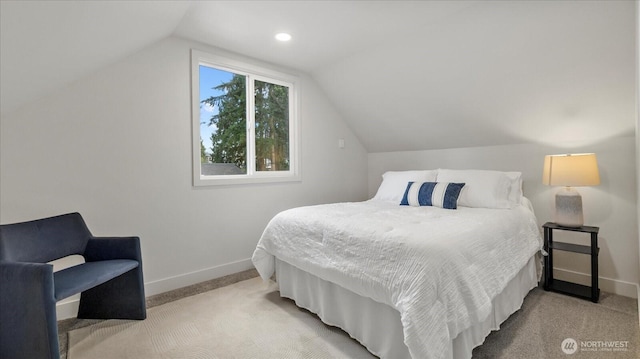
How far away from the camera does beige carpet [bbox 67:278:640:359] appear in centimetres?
169

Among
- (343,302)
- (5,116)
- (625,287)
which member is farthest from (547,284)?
(5,116)

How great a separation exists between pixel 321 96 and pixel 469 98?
1779 millimetres

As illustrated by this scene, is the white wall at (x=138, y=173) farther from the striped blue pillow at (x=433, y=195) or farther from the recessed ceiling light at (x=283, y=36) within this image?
the striped blue pillow at (x=433, y=195)

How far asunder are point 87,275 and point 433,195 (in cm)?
270

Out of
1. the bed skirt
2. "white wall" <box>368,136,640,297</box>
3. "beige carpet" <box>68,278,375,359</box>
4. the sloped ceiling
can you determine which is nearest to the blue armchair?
"beige carpet" <box>68,278,375,359</box>

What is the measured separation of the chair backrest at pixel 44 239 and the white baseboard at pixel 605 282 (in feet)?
13.2

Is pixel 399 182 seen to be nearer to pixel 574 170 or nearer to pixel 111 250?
pixel 574 170

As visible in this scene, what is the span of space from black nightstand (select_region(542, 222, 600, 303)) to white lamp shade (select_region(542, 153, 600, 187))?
368mm

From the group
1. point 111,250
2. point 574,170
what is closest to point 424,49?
point 574,170

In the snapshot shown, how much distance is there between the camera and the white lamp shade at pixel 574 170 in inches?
88.8

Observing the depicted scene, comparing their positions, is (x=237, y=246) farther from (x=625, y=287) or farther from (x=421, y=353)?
(x=625, y=287)

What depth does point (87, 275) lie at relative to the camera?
5.81 ft

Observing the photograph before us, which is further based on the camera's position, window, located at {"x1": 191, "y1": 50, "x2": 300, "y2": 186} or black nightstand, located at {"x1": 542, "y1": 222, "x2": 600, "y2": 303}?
window, located at {"x1": 191, "y1": 50, "x2": 300, "y2": 186}

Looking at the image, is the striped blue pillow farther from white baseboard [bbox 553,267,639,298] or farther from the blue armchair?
the blue armchair
